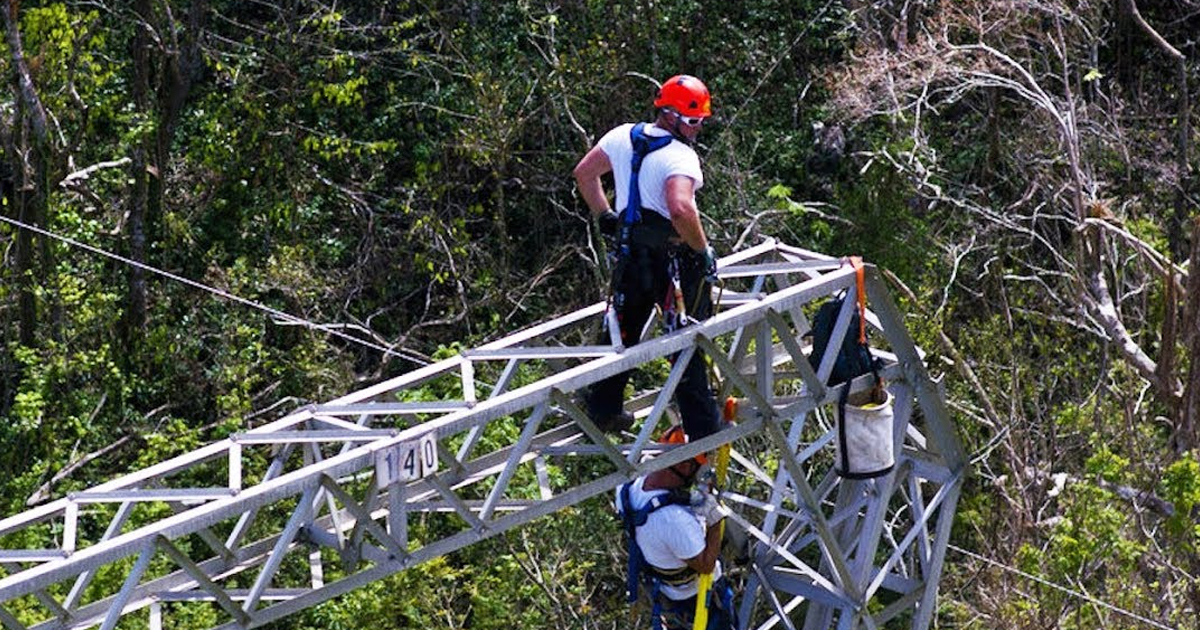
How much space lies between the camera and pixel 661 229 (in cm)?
1025

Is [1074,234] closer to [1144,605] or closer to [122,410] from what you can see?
[1144,605]

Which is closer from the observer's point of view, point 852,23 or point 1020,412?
point 1020,412

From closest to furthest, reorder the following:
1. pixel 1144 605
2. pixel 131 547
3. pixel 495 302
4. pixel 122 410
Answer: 1. pixel 131 547
2. pixel 1144 605
3. pixel 122 410
4. pixel 495 302

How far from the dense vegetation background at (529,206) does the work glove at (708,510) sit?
17.2ft

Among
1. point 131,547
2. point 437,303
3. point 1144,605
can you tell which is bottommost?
point 1144,605

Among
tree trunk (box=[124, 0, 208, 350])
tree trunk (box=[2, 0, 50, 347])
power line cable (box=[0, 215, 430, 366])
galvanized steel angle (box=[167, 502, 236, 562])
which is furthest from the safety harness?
tree trunk (box=[124, 0, 208, 350])

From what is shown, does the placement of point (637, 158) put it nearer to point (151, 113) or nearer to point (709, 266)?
point (709, 266)

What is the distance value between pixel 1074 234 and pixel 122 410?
336 inches

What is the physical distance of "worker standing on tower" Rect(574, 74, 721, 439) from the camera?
32.6ft

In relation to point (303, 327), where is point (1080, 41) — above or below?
above

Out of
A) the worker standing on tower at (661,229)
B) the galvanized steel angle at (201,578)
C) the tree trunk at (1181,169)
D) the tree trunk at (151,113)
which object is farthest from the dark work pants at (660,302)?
the tree trunk at (1181,169)

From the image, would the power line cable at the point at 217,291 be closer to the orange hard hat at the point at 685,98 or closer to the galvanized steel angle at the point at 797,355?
the galvanized steel angle at the point at 797,355

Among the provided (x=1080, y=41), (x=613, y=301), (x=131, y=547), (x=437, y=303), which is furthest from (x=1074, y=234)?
(x=131, y=547)

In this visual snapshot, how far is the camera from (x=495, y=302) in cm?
2017
